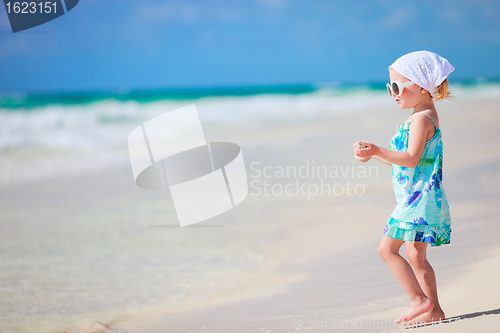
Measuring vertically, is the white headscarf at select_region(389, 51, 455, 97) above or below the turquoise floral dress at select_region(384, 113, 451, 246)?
above

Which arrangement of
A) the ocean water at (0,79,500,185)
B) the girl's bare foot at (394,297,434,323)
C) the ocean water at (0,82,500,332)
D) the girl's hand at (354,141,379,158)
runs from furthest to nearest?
1. the ocean water at (0,79,500,185)
2. the ocean water at (0,82,500,332)
3. the girl's bare foot at (394,297,434,323)
4. the girl's hand at (354,141,379,158)

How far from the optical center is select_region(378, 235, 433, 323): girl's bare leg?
1.85 metres

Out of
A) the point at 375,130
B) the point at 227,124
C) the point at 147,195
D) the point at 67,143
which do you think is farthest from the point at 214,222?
the point at 227,124

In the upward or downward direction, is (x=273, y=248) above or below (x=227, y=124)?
above

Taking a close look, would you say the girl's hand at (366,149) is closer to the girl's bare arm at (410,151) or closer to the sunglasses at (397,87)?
the girl's bare arm at (410,151)

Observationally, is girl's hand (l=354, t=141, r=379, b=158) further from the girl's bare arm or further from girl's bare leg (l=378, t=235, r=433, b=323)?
girl's bare leg (l=378, t=235, r=433, b=323)

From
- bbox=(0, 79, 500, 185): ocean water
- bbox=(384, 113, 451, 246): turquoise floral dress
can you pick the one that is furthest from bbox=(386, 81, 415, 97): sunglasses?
bbox=(0, 79, 500, 185): ocean water

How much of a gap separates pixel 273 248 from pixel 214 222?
31.2 inches

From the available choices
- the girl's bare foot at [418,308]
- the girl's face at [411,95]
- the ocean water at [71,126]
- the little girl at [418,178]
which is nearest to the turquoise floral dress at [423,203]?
the little girl at [418,178]

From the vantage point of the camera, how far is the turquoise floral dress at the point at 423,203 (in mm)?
1793

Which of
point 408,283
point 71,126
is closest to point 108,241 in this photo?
point 408,283

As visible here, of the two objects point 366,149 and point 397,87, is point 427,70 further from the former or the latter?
point 366,149

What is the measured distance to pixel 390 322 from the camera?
78.3 inches

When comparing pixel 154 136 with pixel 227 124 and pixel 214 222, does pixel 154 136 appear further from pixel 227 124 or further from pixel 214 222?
pixel 214 222
